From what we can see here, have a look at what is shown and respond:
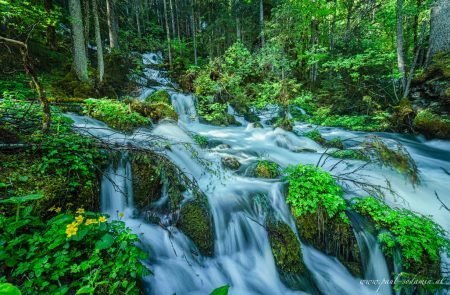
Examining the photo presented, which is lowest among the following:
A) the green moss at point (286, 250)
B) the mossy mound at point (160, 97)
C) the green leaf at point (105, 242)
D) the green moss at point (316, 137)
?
the green moss at point (286, 250)

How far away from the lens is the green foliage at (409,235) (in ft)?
10.6

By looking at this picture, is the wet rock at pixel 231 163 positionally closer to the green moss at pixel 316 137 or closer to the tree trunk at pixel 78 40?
the green moss at pixel 316 137

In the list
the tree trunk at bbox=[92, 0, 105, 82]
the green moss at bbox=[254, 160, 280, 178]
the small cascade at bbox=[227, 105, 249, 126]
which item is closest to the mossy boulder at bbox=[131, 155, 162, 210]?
the green moss at bbox=[254, 160, 280, 178]

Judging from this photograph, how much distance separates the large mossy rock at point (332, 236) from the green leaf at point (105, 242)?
279 centimetres

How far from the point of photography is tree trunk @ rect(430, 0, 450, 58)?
904 cm

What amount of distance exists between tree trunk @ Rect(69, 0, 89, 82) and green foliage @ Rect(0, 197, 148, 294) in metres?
7.32

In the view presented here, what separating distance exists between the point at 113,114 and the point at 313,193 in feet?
14.5

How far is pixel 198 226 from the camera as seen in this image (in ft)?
11.8

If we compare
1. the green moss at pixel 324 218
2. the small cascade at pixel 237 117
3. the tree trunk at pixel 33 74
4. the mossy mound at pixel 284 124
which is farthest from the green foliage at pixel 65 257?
the small cascade at pixel 237 117

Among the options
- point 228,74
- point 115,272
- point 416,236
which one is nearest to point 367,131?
point 228,74

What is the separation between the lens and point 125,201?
3.73 meters

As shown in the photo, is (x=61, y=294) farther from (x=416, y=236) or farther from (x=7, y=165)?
(x=416, y=236)

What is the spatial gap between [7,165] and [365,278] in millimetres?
4887

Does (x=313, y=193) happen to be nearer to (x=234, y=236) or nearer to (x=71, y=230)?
(x=234, y=236)
